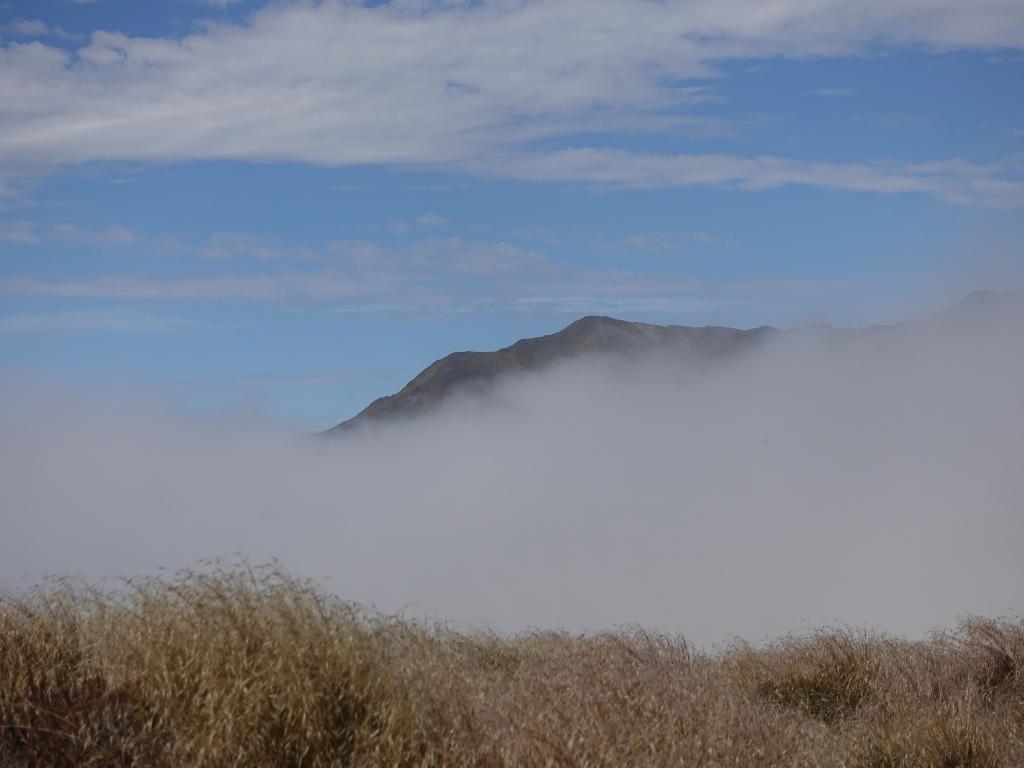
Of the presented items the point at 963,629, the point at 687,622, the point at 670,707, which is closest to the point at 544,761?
the point at 670,707

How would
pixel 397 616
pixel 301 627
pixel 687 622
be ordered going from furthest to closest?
pixel 687 622
pixel 397 616
pixel 301 627

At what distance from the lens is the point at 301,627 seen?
7.20 meters

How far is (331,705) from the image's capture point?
6.76 meters

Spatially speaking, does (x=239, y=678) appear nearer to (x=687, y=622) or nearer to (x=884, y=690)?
(x=884, y=690)

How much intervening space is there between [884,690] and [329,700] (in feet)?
19.1

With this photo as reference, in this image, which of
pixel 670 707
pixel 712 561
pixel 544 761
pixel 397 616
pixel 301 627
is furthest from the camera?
pixel 712 561

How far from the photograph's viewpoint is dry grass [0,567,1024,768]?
21.2 ft

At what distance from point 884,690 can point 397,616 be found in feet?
15.1

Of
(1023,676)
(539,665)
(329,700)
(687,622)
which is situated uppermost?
(329,700)

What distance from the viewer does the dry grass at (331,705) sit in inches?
255

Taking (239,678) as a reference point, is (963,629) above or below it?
below

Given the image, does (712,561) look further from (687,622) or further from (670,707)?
(670,707)

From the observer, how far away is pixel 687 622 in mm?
146000

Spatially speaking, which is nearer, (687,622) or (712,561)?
(687,622)
